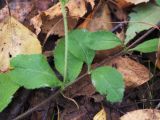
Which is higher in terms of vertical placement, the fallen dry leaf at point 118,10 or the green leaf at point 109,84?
the fallen dry leaf at point 118,10

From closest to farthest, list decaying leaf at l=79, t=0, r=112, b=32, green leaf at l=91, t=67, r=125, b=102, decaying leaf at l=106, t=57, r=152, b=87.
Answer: green leaf at l=91, t=67, r=125, b=102
decaying leaf at l=106, t=57, r=152, b=87
decaying leaf at l=79, t=0, r=112, b=32

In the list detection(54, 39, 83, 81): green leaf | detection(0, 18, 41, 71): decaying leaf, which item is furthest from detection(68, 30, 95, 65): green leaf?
detection(0, 18, 41, 71): decaying leaf

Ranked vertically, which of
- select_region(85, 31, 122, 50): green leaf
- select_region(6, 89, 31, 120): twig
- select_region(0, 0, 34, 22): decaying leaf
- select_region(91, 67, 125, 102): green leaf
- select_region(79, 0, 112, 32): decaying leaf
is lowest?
select_region(6, 89, 31, 120): twig

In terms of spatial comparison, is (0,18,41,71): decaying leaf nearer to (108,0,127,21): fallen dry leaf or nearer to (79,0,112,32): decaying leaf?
(79,0,112,32): decaying leaf

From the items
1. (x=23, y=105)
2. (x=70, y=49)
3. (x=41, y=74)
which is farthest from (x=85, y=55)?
(x=23, y=105)

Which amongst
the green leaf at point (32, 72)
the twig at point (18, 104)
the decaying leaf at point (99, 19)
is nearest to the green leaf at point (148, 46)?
the decaying leaf at point (99, 19)

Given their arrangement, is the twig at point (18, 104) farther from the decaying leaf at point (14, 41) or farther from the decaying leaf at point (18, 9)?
the decaying leaf at point (18, 9)
